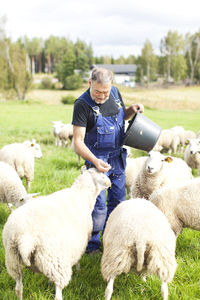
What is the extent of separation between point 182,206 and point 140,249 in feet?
4.01

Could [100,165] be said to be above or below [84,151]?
below

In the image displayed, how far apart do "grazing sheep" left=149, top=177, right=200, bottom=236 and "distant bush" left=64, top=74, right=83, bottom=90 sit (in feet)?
176

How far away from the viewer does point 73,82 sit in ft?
182

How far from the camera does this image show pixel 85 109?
322 cm

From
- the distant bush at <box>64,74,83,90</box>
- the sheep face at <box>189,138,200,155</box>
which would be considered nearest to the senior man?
the sheep face at <box>189,138,200,155</box>

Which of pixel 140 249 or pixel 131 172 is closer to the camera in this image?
pixel 140 249

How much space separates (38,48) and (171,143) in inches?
3518

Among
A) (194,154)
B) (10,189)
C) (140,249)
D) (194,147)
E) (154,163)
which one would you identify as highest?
(154,163)

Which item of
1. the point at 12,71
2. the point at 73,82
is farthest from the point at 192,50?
the point at 12,71

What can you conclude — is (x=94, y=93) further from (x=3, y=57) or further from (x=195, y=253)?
(x=3, y=57)

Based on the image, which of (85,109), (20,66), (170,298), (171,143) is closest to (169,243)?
(170,298)

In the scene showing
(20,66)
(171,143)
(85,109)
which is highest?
(20,66)

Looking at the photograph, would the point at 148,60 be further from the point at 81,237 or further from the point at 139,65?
the point at 81,237

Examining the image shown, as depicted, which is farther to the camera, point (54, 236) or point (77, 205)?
point (77, 205)
